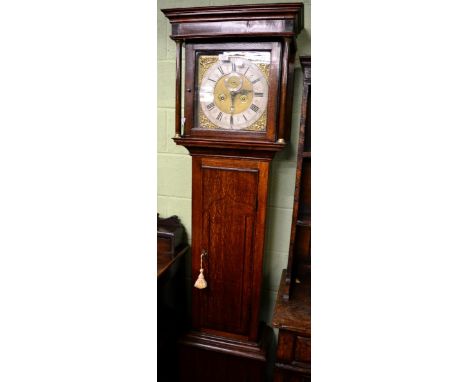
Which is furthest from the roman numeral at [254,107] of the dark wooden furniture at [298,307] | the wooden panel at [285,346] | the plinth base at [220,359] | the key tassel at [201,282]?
the plinth base at [220,359]

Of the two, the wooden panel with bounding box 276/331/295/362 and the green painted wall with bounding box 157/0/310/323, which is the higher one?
the green painted wall with bounding box 157/0/310/323

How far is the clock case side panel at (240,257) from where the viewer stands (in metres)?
1.27

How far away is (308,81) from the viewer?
1171 millimetres

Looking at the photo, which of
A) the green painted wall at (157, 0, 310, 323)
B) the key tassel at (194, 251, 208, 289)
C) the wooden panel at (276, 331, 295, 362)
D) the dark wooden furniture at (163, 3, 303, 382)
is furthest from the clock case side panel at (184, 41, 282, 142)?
the wooden panel at (276, 331, 295, 362)

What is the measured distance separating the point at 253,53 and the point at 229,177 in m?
0.47

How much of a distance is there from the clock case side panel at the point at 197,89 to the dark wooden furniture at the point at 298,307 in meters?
0.10

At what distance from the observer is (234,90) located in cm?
124

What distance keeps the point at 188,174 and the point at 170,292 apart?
0.58 m

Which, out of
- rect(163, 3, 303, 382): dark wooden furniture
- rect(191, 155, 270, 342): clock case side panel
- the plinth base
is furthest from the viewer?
the plinth base

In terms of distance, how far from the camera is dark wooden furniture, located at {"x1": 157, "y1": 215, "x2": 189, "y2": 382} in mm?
1498

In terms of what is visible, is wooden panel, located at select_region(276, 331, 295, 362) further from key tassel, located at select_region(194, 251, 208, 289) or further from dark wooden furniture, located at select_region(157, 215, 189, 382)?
dark wooden furniture, located at select_region(157, 215, 189, 382)

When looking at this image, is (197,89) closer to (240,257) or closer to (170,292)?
(240,257)
